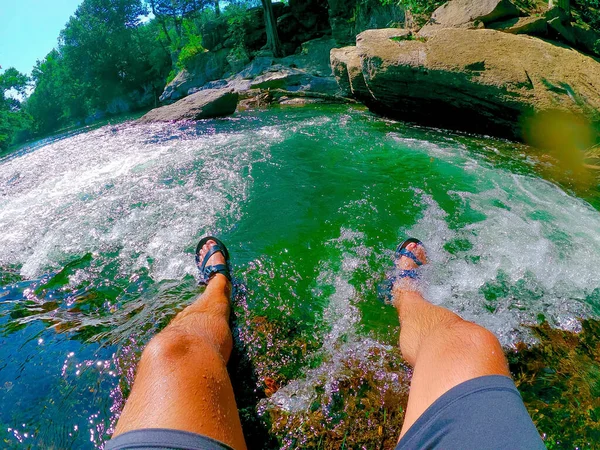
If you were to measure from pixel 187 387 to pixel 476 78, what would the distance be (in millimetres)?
5609

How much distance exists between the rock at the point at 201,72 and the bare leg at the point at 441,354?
2277 cm

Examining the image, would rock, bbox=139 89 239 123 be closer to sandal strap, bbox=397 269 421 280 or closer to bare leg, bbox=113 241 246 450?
sandal strap, bbox=397 269 421 280

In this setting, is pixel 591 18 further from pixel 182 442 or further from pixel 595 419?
pixel 182 442

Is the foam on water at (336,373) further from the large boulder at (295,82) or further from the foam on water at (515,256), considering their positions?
the large boulder at (295,82)

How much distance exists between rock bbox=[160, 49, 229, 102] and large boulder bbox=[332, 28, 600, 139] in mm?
17484

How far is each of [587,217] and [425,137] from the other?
2982 millimetres

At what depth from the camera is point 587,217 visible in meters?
2.78

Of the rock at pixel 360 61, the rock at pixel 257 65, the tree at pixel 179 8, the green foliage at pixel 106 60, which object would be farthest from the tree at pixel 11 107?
the rock at pixel 360 61

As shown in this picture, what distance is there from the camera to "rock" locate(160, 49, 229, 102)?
21.0m

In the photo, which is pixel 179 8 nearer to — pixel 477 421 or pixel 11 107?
pixel 11 107

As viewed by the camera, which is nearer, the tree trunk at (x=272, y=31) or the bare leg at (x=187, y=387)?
the bare leg at (x=187, y=387)

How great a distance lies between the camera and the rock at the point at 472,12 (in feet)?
18.4

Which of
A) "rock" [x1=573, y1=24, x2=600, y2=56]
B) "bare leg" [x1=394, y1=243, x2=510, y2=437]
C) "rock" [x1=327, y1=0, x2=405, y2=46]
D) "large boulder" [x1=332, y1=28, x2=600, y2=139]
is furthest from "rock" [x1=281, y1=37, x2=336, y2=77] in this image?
"bare leg" [x1=394, y1=243, x2=510, y2=437]

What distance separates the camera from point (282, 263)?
255cm
